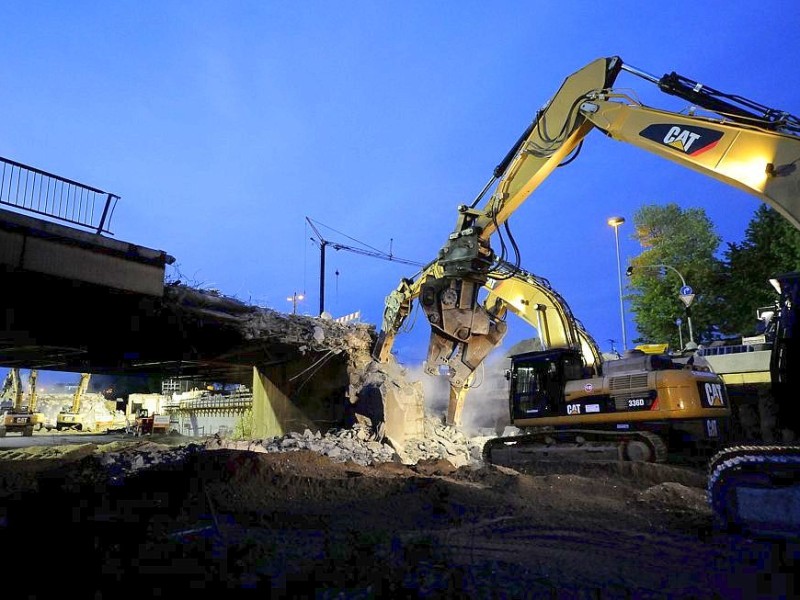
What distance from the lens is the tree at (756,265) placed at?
22.8 metres

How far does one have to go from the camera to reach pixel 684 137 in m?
7.65

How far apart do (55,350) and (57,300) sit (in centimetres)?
640

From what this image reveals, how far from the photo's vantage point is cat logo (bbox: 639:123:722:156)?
7.34m

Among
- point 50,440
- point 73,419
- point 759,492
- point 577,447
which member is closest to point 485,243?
point 577,447

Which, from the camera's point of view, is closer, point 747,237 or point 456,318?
point 456,318

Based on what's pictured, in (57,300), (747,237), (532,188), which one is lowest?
(57,300)

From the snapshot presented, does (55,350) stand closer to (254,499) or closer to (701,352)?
(254,499)

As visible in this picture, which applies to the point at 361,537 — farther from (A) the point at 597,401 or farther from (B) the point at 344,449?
(B) the point at 344,449

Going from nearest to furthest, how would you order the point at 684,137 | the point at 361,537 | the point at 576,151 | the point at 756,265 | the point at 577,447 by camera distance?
1. the point at 361,537
2. the point at 684,137
3. the point at 576,151
4. the point at 577,447
5. the point at 756,265

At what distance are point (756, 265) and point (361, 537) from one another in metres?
25.1

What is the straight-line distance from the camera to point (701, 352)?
1939 cm

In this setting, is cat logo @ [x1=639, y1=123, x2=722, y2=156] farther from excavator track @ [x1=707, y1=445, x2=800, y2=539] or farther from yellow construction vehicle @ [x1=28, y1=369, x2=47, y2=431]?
yellow construction vehicle @ [x1=28, y1=369, x2=47, y2=431]

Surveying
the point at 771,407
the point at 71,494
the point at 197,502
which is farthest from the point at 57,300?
the point at 771,407

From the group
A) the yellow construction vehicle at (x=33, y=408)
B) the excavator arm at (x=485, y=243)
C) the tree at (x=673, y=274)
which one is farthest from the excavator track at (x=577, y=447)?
the yellow construction vehicle at (x=33, y=408)
